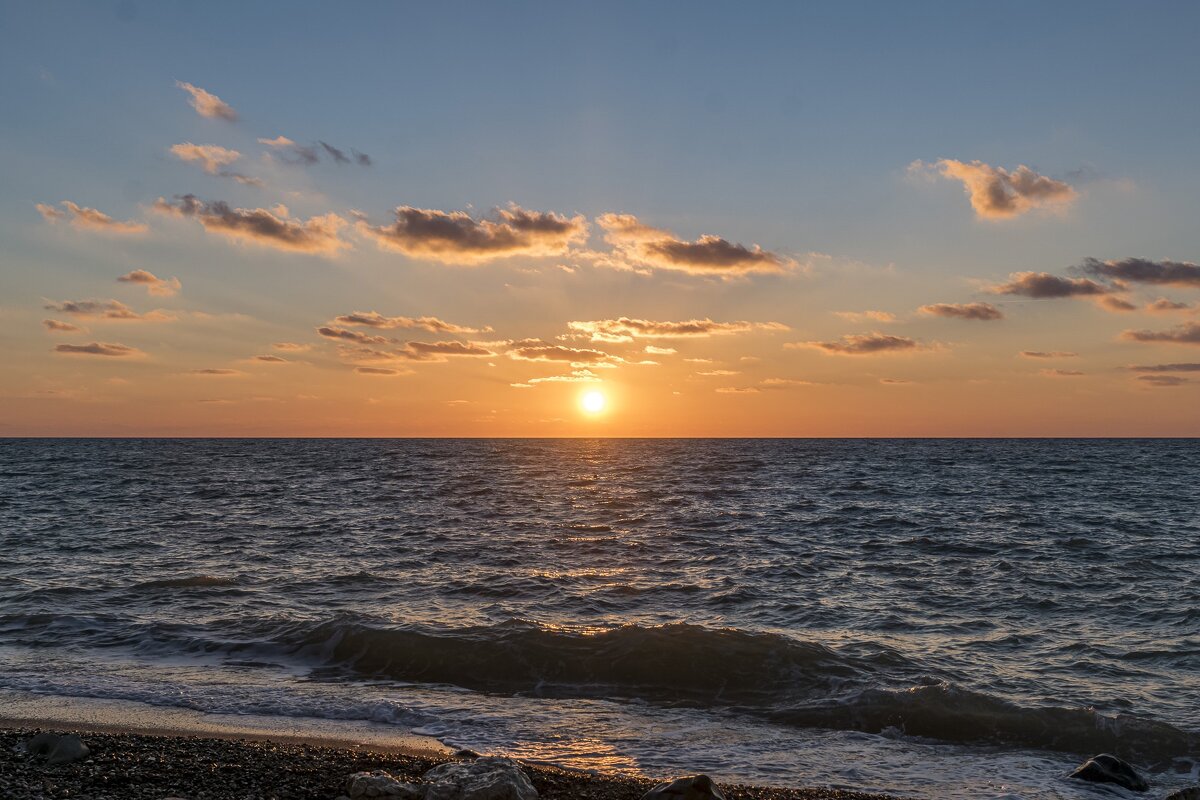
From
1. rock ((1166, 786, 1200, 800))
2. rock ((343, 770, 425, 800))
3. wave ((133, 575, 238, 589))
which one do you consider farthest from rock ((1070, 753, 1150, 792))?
wave ((133, 575, 238, 589))

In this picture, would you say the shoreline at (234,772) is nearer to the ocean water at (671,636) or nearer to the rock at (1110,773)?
the ocean water at (671,636)

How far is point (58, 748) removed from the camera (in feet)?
32.1

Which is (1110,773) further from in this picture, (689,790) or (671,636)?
(671,636)

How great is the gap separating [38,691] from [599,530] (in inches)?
942

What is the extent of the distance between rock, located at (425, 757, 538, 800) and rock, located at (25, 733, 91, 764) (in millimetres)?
4390

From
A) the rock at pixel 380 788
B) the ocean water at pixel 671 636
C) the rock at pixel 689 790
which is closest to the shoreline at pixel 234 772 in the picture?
the rock at pixel 380 788

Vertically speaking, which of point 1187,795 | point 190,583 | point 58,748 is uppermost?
point 58,748

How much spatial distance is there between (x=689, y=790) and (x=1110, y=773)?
5.93 m

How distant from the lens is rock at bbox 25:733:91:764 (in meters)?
9.65

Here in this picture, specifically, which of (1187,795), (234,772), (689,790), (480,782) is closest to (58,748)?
(234,772)

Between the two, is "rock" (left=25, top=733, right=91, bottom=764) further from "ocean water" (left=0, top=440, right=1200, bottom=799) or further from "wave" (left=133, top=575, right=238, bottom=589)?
"wave" (left=133, top=575, right=238, bottom=589)

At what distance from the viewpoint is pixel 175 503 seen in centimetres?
4619

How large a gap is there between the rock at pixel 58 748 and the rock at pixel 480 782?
4390 mm

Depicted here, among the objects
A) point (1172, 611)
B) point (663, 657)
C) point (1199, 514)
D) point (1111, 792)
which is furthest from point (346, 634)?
point (1199, 514)
